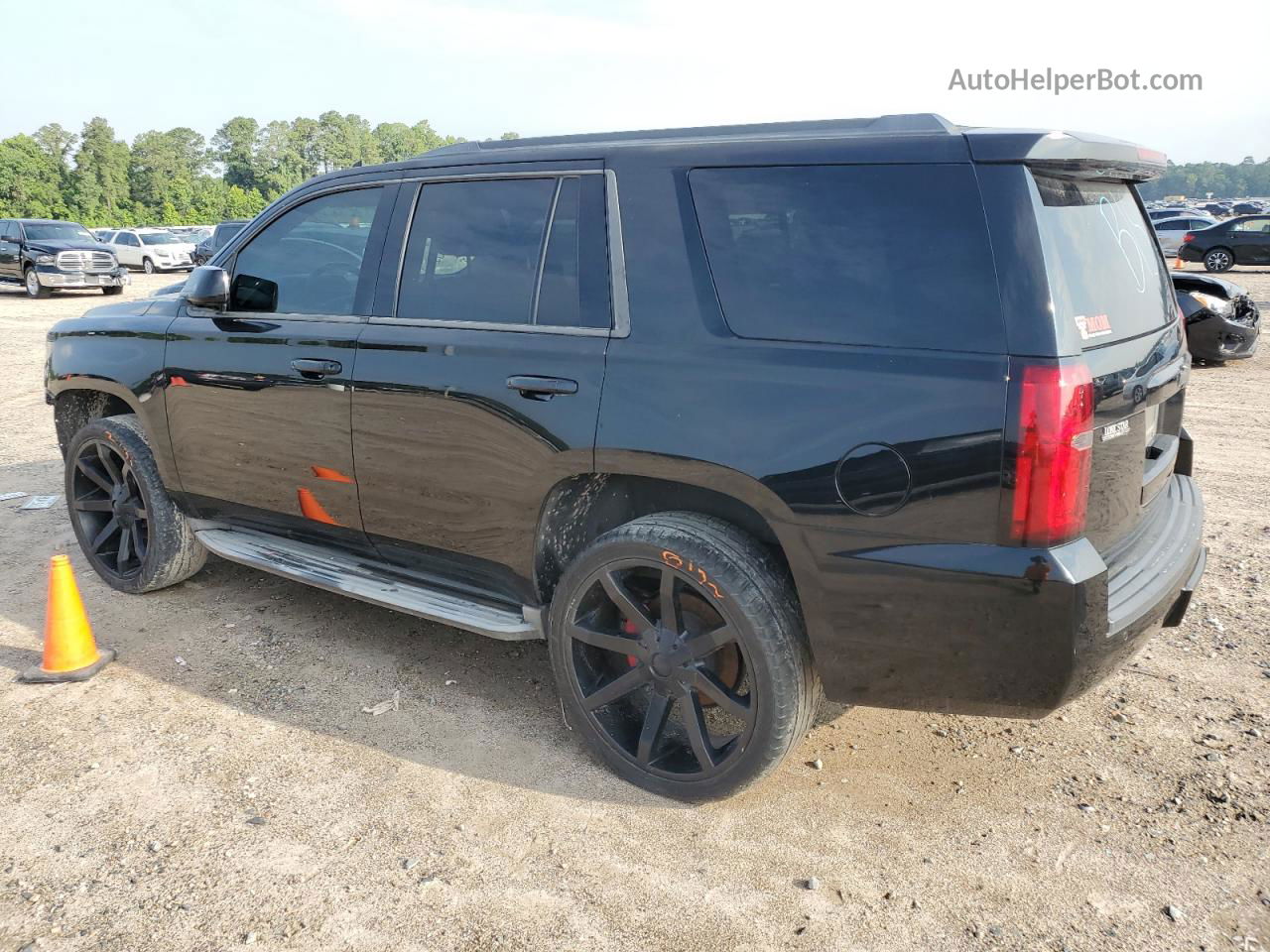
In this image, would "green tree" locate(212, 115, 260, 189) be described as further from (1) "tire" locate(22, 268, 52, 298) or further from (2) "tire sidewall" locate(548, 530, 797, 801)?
(2) "tire sidewall" locate(548, 530, 797, 801)

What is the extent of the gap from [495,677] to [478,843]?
1.15 metres

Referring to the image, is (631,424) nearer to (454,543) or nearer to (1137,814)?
(454,543)

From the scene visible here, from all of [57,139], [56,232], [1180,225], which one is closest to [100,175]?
[57,139]

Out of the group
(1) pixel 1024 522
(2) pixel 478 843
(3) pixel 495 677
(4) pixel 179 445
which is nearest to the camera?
(1) pixel 1024 522

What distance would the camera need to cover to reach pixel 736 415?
285cm

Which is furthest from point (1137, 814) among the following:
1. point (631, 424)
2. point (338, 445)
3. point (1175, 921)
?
point (338, 445)

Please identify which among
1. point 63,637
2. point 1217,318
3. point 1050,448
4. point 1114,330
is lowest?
point 63,637

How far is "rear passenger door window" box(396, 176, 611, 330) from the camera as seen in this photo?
3.29m

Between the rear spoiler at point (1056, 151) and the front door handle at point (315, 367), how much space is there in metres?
2.39

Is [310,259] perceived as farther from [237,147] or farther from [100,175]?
[237,147]

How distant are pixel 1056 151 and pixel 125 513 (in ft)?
14.4

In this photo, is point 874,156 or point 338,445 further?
point 338,445

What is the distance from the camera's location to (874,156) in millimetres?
2732

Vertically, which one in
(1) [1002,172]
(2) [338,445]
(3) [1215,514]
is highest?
(1) [1002,172]
